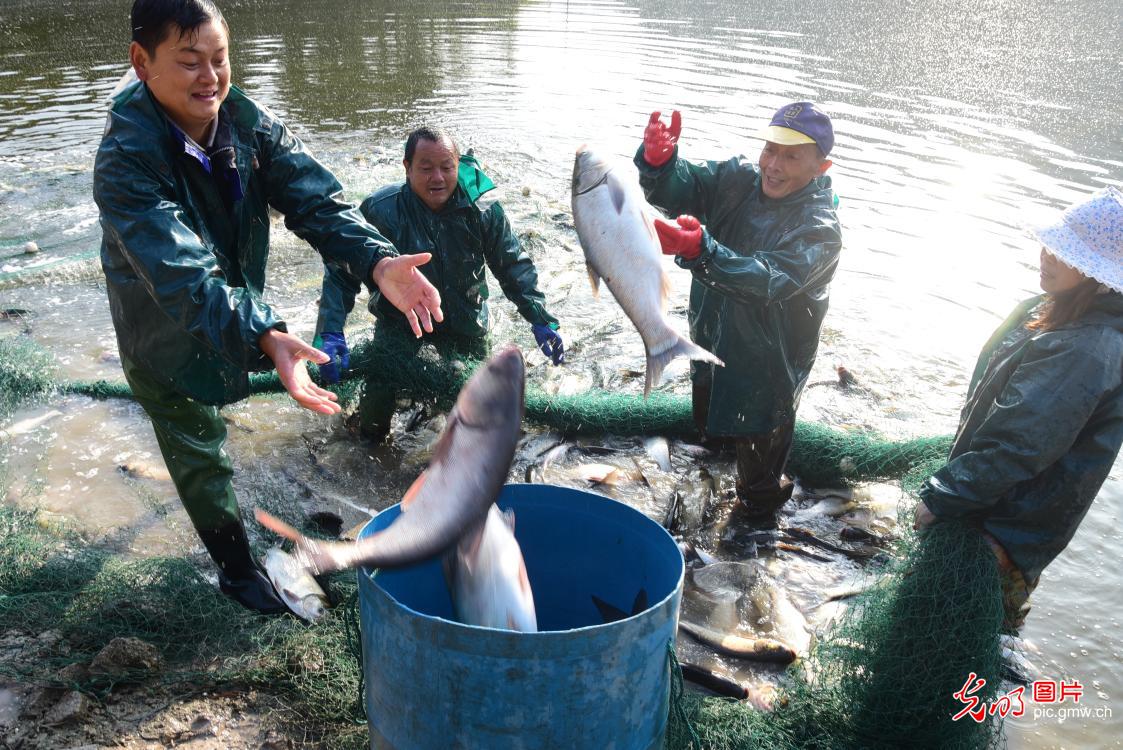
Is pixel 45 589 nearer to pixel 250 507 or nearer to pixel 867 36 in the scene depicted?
pixel 250 507

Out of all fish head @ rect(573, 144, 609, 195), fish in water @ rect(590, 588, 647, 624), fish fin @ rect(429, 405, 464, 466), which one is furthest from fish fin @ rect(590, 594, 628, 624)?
fish head @ rect(573, 144, 609, 195)

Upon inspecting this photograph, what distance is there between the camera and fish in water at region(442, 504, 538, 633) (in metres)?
2.61

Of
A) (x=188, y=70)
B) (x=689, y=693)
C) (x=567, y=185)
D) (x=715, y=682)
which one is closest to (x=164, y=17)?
(x=188, y=70)

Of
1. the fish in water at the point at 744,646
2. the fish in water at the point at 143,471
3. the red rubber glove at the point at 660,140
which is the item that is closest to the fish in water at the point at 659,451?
the fish in water at the point at 744,646

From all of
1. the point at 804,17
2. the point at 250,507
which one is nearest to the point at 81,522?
the point at 250,507

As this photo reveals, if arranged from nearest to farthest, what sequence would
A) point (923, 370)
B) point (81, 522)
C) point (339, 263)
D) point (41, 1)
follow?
1. point (339, 263)
2. point (81, 522)
3. point (923, 370)
4. point (41, 1)

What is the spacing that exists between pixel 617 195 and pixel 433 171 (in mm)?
2065

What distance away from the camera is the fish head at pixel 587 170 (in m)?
3.64

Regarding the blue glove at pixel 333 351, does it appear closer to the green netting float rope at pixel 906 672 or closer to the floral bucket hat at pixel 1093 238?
the green netting float rope at pixel 906 672

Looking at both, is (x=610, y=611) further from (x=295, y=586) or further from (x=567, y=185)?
(x=567, y=185)

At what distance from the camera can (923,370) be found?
299 inches

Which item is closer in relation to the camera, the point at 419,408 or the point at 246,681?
the point at 246,681

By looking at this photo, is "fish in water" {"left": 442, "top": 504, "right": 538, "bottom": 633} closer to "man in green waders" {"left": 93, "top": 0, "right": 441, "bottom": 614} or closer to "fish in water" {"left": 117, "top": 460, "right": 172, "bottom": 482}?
"man in green waders" {"left": 93, "top": 0, "right": 441, "bottom": 614}

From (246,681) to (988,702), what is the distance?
2997 millimetres
